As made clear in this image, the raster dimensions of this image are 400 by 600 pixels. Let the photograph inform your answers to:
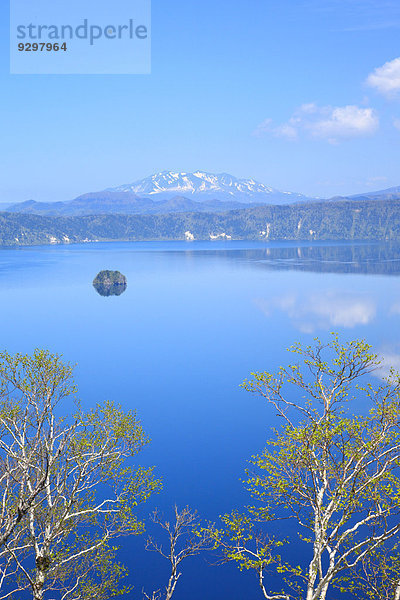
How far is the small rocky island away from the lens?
139325mm

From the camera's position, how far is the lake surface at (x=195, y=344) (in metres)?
36.9

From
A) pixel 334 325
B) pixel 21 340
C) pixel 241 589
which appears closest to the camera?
pixel 241 589

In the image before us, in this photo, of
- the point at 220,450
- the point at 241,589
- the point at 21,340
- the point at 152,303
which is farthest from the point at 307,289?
the point at 241,589

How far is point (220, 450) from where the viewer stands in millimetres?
43000

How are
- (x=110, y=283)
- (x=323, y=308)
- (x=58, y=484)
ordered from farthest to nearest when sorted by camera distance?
1. (x=110, y=283)
2. (x=323, y=308)
3. (x=58, y=484)

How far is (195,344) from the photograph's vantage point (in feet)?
257

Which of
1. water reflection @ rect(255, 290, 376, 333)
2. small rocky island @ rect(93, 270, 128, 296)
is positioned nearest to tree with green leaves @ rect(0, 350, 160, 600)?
water reflection @ rect(255, 290, 376, 333)

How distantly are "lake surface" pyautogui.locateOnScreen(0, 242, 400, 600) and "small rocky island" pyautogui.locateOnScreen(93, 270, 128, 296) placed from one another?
142 inches

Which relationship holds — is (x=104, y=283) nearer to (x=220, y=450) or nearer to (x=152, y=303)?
(x=152, y=303)

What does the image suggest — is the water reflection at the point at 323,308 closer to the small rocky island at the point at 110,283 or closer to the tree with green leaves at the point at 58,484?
the small rocky island at the point at 110,283

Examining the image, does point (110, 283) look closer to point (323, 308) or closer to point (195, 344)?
point (323, 308)

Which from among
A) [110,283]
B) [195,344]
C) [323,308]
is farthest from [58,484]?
[110,283]

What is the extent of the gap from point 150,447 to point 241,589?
1727 centimetres

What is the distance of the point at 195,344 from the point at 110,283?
72143mm
